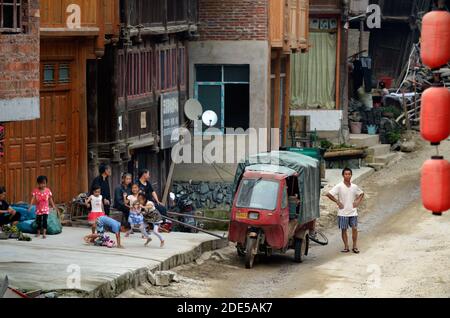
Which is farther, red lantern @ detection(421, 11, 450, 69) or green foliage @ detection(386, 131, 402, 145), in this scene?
green foliage @ detection(386, 131, 402, 145)

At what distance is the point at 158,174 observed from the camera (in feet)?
120

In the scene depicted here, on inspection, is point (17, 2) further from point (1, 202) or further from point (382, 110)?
point (382, 110)

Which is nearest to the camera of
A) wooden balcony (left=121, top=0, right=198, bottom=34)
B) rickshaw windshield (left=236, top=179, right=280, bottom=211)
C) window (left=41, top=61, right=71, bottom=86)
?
rickshaw windshield (left=236, top=179, right=280, bottom=211)

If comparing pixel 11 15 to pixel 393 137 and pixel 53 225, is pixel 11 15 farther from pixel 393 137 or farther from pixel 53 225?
pixel 393 137

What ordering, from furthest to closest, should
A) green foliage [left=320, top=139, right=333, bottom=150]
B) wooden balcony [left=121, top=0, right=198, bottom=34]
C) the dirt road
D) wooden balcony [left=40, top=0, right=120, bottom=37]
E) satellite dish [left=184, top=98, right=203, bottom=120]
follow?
green foliage [left=320, top=139, right=333, bottom=150] < satellite dish [left=184, top=98, right=203, bottom=120] < wooden balcony [left=121, top=0, right=198, bottom=34] < wooden balcony [left=40, top=0, right=120, bottom=37] < the dirt road

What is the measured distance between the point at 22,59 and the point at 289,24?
1592 centimetres

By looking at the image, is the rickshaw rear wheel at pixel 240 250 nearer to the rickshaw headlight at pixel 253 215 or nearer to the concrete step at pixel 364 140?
the rickshaw headlight at pixel 253 215

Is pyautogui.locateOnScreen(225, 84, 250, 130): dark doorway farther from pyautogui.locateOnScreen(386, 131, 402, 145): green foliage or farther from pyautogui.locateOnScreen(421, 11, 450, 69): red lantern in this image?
pyautogui.locateOnScreen(421, 11, 450, 69): red lantern

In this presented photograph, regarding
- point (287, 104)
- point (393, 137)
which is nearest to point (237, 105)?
point (287, 104)

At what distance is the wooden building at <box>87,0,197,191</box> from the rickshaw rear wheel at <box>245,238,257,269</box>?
16.3ft

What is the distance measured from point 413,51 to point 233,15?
16.5 metres

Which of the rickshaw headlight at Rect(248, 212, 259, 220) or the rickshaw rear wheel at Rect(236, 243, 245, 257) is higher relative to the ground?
the rickshaw headlight at Rect(248, 212, 259, 220)

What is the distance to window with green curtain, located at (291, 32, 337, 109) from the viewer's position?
45.2m

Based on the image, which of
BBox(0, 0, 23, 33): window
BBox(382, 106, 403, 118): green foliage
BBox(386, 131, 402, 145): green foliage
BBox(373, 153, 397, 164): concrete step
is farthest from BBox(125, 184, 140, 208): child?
BBox(382, 106, 403, 118): green foliage
